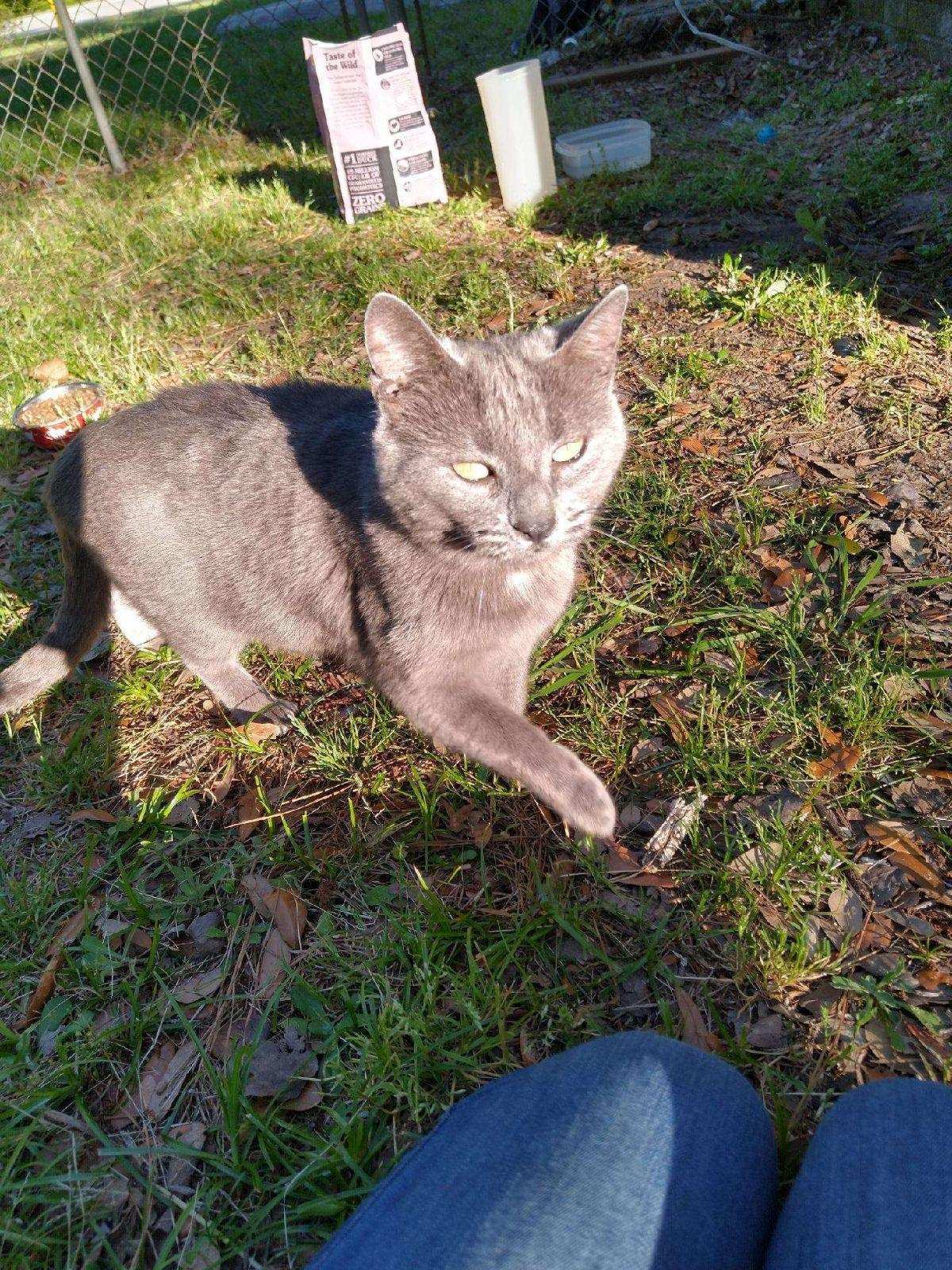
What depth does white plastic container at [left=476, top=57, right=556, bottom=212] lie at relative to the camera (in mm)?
4145

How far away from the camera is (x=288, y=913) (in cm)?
182

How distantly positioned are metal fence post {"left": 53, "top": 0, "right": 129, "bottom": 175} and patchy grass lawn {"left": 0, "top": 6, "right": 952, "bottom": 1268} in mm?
3400

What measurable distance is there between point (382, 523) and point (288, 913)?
36.6 inches

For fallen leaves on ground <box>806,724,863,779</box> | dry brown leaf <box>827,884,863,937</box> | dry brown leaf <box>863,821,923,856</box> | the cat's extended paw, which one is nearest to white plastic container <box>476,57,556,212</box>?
fallen leaves on ground <box>806,724,863,779</box>

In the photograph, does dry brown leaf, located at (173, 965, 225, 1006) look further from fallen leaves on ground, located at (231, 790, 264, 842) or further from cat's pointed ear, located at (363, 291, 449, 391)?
cat's pointed ear, located at (363, 291, 449, 391)

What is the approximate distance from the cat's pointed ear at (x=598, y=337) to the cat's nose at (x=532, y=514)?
36 centimetres

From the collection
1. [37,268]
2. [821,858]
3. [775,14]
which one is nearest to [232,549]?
[821,858]

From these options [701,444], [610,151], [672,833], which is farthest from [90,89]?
[672,833]

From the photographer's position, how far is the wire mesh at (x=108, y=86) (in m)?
6.30

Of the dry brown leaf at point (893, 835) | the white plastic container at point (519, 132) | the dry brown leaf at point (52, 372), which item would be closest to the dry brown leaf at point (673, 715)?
the dry brown leaf at point (893, 835)

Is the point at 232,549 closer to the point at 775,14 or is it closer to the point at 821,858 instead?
the point at 821,858

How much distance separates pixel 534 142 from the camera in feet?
14.1

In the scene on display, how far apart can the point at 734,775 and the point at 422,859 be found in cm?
76

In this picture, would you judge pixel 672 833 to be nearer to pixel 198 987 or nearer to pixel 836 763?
pixel 836 763
